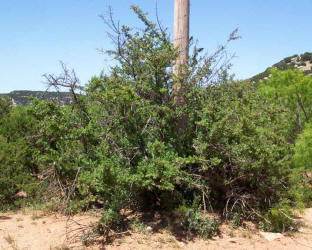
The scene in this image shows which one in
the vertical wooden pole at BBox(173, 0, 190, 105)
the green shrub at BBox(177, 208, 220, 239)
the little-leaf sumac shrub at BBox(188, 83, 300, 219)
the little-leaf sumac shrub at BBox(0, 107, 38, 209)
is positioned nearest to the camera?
the green shrub at BBox(177, 208, 220, 239)

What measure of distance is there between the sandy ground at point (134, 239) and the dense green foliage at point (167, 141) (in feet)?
1.07

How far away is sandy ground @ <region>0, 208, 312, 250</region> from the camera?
521 centimetres

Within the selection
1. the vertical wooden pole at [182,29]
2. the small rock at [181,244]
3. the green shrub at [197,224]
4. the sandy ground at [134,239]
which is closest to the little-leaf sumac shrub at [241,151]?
the green shrub at [197,224]

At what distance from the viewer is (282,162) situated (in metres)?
6.23

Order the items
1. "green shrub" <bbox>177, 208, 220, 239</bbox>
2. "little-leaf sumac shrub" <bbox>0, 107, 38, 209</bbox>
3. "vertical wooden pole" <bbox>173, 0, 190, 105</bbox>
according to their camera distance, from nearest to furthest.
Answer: "green shrub" <bbox>177, 208, 220, 239</bbox>, "vertical wooden pole" <bbox>173, 0, 190, 105</bbox>, "little-leaf sumac shrub" <bbox>0, 107, 38, 209</bbox>

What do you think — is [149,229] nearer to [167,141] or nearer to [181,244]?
[181,244]

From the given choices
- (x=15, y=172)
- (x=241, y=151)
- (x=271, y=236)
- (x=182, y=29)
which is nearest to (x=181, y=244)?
(x=271, y=236)

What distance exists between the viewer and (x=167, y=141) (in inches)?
244

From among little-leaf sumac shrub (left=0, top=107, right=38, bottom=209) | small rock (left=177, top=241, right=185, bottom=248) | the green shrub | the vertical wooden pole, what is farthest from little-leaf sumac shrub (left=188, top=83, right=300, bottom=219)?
little-leaf sumac shrub (left=0, top=107, right=38, bottom=209)

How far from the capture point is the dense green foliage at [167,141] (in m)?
5.68

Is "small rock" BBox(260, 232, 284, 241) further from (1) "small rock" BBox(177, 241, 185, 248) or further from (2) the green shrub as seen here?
(1) "small rock" BBox(177, 241, 185, 248)

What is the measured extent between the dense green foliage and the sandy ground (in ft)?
1.07

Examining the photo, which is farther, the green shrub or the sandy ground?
the green shrub

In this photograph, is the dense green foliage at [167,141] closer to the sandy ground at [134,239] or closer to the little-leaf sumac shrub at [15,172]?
the sandy ground at [134,239]
